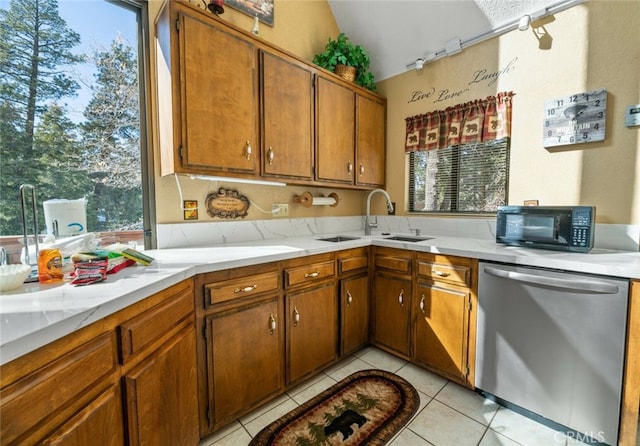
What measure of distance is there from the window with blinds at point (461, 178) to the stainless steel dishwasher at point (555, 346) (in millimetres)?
873

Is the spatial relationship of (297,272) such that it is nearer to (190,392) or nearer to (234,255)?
(234,255)

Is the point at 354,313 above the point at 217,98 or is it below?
below

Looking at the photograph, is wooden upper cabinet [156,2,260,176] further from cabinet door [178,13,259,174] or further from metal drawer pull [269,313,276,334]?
metal drawer pull [269,313,276,334]

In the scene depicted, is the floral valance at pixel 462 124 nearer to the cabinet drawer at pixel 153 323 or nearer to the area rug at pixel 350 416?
the area rug at pixel 350 416

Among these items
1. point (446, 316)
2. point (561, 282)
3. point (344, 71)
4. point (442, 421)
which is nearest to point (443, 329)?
point (446, 316)

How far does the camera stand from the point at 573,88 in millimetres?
1847

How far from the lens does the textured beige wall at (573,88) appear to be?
169 centimetres

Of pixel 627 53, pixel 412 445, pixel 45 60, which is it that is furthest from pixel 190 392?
pixel 627 53

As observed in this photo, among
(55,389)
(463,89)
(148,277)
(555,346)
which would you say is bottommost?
(555,346)

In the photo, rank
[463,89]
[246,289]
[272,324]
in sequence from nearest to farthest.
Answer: [246,289] < [272,324] < [463,89]

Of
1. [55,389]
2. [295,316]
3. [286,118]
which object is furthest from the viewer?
[286,118]

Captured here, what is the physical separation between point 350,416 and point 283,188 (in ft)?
5.61

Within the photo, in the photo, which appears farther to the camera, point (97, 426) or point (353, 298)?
point (353, 298)

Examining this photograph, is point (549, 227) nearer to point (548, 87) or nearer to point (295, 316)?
point (548, 87)
